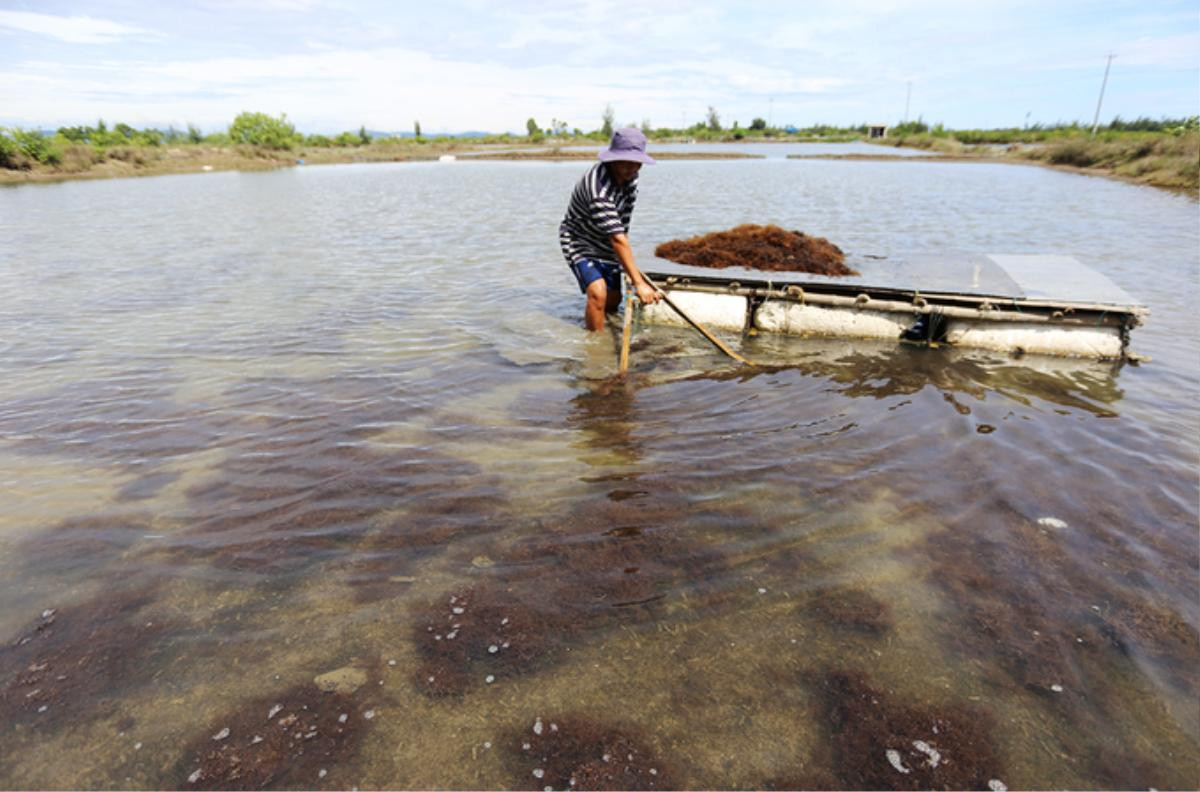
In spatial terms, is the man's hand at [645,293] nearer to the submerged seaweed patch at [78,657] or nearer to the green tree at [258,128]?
the submerged seaweed patch at [78,657]

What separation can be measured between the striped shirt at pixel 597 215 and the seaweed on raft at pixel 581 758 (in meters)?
4.07

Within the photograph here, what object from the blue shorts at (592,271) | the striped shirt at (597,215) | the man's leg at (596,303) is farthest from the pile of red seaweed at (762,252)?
the striped shirt at (597,215)

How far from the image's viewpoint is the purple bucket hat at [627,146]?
5078mm

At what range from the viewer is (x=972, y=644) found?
2.56 meters

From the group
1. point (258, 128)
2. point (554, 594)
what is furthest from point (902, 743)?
point (258, 128)

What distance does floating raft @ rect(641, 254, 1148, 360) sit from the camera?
579cm

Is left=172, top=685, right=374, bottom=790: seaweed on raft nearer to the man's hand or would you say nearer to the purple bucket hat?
the man's hand

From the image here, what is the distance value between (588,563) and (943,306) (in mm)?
4885

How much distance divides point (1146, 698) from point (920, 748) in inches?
38.0

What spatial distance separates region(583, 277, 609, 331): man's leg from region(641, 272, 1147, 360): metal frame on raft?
0.77 metres

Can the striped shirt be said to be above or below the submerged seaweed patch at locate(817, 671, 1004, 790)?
above

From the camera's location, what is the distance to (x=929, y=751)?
212cm

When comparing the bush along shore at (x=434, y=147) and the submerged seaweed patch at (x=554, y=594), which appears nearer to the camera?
the submerged seaweed patch at (x=554, y=594)

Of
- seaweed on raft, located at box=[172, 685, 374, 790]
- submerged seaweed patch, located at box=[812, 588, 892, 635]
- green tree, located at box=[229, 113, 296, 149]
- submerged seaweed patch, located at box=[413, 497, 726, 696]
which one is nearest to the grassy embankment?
submerged seaweed patch, located at box=[812, 588, 892, 635]
